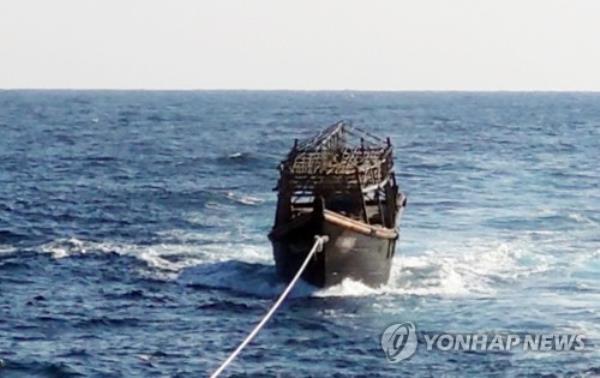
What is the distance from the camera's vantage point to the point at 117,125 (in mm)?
149000

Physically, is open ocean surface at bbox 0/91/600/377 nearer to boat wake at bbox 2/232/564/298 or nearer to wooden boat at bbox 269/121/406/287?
boat wake at bbox 2/232/564/298

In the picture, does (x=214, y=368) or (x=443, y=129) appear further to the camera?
(x=443, y=129)

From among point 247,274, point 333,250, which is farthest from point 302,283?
point 247,274

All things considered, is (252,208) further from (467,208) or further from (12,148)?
(12,148)

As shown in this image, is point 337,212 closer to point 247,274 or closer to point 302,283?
point 247,274

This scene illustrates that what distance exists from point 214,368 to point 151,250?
1795 cm

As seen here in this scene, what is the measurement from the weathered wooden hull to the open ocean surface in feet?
1.57

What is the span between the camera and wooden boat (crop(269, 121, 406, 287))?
38.4m

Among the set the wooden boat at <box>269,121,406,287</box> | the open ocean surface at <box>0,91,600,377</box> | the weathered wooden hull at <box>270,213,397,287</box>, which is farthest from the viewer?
the wooden boat at <box>269,121,406,287</box>

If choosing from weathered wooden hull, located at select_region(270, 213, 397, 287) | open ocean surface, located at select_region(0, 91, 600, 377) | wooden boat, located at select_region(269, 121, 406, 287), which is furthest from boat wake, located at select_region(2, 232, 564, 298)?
wooden boat, located at select_region(269, 121, 406, 287)

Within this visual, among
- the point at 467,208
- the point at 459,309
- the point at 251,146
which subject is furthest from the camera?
the point at 251,146

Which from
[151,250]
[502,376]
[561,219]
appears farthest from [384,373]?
[561,219]

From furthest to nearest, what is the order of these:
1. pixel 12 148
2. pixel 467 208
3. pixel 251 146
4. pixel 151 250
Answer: pixel 251 146 → pixel 12 148 → pixel 467 208 → pixel 151 250

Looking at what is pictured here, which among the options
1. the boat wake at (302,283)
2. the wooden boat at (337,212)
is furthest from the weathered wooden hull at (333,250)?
the boat wake at (302,283)
